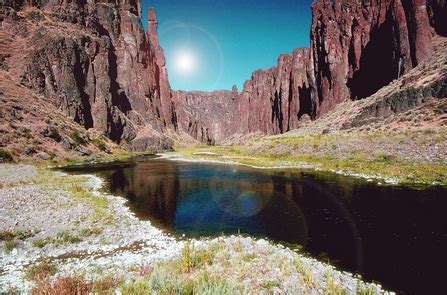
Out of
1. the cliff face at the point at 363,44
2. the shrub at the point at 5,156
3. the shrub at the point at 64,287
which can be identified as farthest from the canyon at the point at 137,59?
the shrub at the point at 64,287

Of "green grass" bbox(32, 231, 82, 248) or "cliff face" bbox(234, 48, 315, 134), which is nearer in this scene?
"green grass" bbox(32, 231, 82, 248)

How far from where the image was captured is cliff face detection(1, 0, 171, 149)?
325 feet

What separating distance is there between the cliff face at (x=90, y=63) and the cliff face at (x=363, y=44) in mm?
76768

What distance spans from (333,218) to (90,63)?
121266 millimetres

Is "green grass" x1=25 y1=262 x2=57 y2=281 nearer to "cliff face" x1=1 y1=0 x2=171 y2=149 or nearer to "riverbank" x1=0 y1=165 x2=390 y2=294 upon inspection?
"riverbank" x1=0 y1=165 x2=390 y2=294

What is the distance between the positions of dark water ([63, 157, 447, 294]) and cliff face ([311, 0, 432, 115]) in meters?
→ 69.9

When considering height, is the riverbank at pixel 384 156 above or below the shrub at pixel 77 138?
below

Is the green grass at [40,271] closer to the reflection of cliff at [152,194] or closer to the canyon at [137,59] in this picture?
the reflection of cliff at [152,194]

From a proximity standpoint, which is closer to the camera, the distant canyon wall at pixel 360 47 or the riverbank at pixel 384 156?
the riverbank at pixel 384 156

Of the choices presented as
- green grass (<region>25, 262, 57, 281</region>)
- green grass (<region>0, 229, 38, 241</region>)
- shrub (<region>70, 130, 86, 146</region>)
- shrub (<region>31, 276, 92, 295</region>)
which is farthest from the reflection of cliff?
shrub (<region>70, 130, 86, 146</region>)

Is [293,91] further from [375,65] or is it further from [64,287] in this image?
[64,287]

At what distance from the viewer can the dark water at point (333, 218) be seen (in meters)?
13.5

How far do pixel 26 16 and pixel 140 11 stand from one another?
93.9 metres

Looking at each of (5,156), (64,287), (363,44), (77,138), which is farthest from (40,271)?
(363,44)
